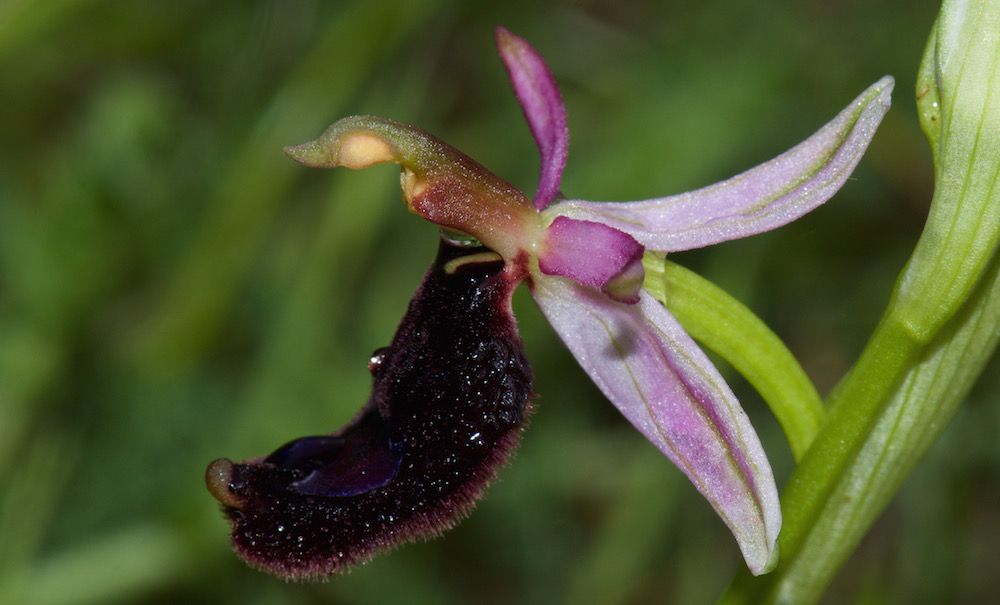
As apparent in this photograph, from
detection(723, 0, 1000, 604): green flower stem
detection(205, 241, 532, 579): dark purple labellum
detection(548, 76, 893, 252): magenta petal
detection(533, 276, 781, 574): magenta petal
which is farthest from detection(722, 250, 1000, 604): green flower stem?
detection(205, 241, 532, 579): dark purple labellum

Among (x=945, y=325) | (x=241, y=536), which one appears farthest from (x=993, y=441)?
(x=241, y=536)

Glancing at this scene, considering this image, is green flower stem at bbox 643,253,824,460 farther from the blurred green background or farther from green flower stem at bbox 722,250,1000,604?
the blurred green background

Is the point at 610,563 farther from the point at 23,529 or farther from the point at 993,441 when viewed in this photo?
the point at 23,529

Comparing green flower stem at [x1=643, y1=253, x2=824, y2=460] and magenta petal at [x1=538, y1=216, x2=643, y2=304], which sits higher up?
magenta petal at [x1=538, y1=216, x2=643, y2=304]

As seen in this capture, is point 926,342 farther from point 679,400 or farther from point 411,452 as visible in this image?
point 411,452

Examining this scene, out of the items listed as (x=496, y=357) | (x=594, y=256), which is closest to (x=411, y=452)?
(x=496, y=357)

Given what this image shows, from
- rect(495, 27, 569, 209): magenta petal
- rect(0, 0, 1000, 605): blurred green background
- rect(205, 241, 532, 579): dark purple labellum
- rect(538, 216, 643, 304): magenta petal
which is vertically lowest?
rect(0, 0, 1000, 605): blurred green background

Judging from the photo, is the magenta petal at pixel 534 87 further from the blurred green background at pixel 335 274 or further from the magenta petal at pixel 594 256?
the blurred green background at pixel 335 274
